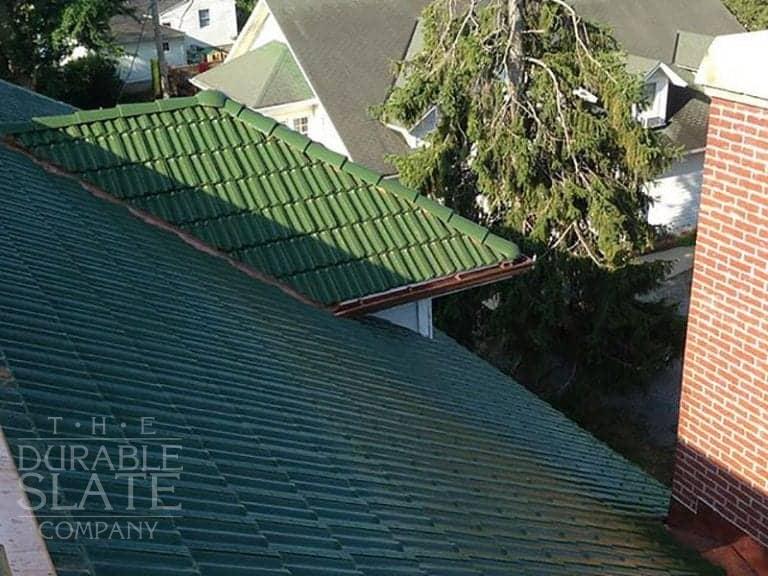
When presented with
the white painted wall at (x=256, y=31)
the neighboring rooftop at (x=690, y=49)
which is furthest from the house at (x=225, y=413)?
the neighboring rooftop at (x=690, y=49)

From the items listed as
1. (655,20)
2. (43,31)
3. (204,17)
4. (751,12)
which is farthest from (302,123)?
(204,17)

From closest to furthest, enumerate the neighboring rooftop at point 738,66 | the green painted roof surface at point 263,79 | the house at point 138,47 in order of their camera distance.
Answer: the neighboring rooftop at point 738,66 < the green painted roof surface at point 263,79 < the house at point 138,47

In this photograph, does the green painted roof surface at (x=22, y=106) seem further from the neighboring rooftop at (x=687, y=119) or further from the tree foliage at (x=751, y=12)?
the tree foliage at (x=751, y=12)

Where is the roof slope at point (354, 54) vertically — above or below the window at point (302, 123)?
above

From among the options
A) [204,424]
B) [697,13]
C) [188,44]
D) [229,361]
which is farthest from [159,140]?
[188,44]

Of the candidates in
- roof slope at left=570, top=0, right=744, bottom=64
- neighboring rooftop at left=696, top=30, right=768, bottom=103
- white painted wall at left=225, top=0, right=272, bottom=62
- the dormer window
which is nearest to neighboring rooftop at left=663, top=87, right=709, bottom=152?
the dormer window

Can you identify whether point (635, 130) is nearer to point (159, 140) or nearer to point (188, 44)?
point (159, 140)
